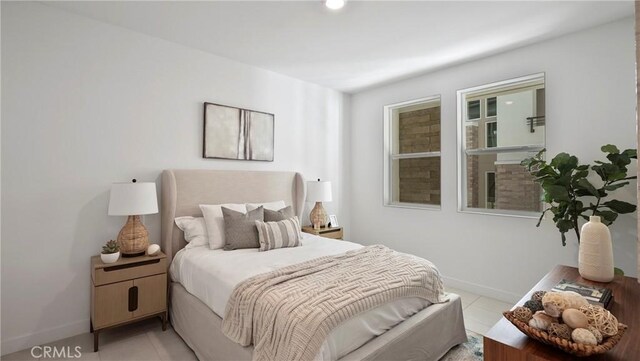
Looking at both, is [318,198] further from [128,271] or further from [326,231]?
[128,271]

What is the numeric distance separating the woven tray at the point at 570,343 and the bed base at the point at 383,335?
814mm

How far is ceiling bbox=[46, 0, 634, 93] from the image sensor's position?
7.75 feet

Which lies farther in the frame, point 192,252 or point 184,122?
point 184,122

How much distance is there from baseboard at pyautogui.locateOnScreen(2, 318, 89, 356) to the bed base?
760 mm

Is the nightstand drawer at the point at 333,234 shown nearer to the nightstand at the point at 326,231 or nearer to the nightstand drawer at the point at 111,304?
the nightstand at the point at 326,231

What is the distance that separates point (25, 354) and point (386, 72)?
425 centimetres

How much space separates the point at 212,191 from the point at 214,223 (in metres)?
0.46

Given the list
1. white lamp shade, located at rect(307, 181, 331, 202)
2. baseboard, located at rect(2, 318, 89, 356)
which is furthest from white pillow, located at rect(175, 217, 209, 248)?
white lamp shade, located at rect(307, 181, 331, 202)

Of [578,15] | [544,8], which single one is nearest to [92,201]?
[544,8]

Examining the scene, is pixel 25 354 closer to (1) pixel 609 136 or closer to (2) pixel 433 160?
(2) pixel 433 160

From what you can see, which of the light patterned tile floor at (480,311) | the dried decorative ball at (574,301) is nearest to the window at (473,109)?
the light patterned tile floor at (480,311)

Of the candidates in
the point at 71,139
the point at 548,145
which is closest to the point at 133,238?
the point at 71,139

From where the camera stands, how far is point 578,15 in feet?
8.14

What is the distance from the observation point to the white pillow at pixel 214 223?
8.78ft
